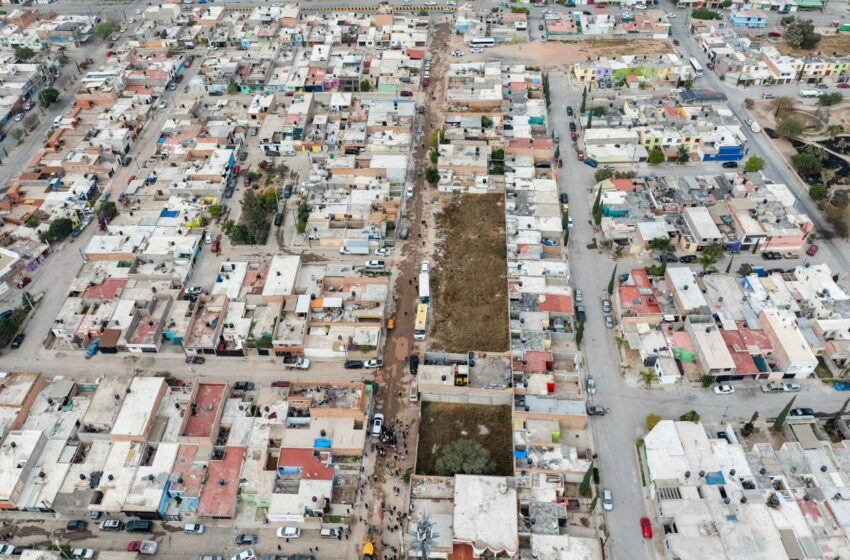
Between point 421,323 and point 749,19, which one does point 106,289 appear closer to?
point 421,323

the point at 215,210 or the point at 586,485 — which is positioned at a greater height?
the point at 215,210

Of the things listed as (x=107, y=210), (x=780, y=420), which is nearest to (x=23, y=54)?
(x=107, y=210)

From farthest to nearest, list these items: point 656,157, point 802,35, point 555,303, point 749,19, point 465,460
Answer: point 749,19 < point 802,35 < point 656,157 < point 555,303 < point 465,460

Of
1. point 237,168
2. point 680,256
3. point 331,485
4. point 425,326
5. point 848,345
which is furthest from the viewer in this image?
point 237,168

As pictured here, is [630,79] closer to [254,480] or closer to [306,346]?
[306,346]

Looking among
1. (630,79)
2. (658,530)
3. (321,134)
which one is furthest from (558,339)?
(630,79)

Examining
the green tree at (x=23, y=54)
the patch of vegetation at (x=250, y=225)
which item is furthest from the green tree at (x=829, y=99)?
the green tree at (x=23, y=54)

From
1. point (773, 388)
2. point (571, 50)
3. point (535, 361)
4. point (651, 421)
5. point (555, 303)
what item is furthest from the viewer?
point (571, 50)

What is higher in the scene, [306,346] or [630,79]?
[630,79]
